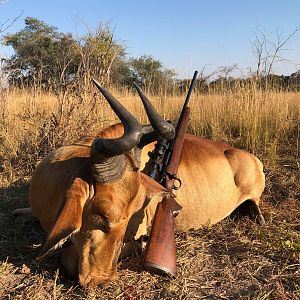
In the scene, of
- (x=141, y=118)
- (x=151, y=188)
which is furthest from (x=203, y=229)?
(x=141, y=118)

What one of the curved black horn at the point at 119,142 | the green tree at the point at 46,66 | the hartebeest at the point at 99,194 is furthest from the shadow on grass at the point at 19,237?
the green tree at the point at 46,66

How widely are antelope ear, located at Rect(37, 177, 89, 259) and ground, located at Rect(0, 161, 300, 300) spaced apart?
1.86 ft

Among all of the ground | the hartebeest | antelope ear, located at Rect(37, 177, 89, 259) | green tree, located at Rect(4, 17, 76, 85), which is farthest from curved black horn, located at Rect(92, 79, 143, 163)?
green tree, located at Rect(4, 17, 76, 85)

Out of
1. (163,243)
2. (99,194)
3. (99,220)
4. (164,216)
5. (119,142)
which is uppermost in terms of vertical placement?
(119,142)

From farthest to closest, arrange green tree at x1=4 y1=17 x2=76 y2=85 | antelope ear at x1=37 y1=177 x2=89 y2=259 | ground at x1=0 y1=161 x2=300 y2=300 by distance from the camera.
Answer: green tree at x1=4 y1=17 x2=76 y2=85 → ground at x1=0 y1=161 x2=300 y2=300 → antelope ear at x1=37 y1=177 x2=89 y2=259

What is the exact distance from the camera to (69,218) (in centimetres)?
256

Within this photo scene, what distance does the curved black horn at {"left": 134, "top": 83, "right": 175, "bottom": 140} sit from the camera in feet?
10.1

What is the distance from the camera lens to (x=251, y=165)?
495 cm

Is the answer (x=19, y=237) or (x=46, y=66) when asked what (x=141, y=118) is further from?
(x=19, y=237)

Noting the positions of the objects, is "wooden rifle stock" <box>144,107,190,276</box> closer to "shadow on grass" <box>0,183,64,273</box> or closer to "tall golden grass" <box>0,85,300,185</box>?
"shadow on grass" <box>0,183,64,273</box>

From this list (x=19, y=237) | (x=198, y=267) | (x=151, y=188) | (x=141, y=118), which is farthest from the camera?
(x=141, y=118)

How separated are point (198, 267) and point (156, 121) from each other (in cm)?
125

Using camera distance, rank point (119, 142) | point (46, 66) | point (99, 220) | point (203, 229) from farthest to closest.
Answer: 1. point (46, 66)
2. point (203, 229)
3. point (99, 220)
4. point (119, 142)

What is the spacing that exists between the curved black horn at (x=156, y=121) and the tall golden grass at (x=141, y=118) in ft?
10.1
